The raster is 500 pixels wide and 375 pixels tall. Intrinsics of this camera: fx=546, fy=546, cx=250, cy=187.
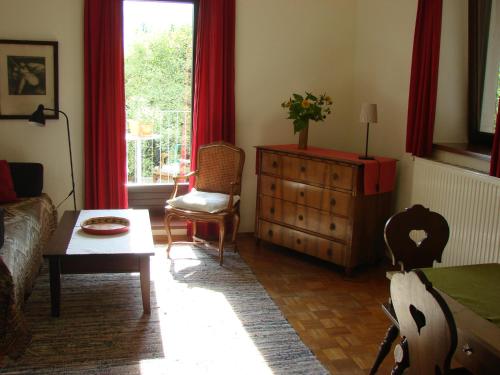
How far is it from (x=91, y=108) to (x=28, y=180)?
803mm

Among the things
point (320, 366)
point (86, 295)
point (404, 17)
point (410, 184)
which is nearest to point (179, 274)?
point (86, 295)

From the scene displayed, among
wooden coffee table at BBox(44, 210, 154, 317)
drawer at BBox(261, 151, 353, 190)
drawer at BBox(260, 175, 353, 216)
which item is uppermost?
drawer at BBox(261, 151, 353, 190)

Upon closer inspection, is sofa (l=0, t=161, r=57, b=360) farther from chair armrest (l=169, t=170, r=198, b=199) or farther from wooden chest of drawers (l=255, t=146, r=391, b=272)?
wooden chest of drawers (l=255, t=146, r=391, b=272)

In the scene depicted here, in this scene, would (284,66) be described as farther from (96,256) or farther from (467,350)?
(467,350)

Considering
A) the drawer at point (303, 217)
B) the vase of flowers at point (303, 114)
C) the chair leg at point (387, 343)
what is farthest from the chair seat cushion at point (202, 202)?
the chair leg at point (387, 343)

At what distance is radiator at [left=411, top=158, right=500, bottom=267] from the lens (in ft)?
10.9

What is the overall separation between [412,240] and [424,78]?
1.85 m

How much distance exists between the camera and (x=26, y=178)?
4.44m

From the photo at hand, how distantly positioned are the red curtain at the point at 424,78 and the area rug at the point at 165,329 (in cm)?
164

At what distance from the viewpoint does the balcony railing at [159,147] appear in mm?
5316

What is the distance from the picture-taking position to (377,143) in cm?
489

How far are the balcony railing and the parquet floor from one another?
76 cm

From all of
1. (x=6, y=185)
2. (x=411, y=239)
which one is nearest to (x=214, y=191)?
(x=6, y=185)

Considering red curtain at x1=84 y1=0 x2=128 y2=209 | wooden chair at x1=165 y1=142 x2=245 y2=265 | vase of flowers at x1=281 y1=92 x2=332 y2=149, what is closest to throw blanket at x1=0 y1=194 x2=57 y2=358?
red curtain at x1=84 y1=0 x2=128 y2=209
